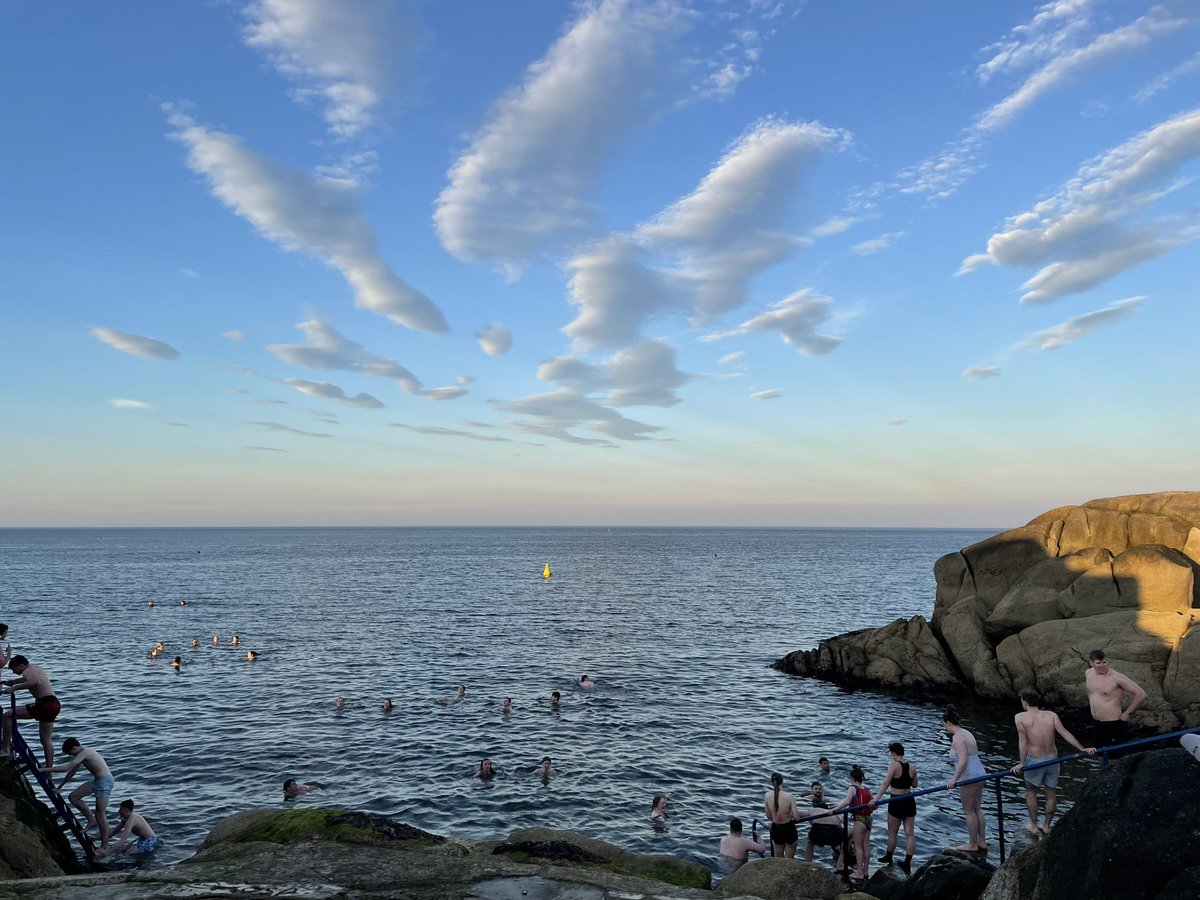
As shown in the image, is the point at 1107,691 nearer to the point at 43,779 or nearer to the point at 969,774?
the point at 969,774

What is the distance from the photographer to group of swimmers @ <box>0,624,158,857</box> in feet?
46.7

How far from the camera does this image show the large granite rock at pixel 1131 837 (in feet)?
18.9

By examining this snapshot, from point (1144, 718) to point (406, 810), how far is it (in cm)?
2639

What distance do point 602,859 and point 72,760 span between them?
13.3 meters

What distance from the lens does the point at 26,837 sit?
12.1 m

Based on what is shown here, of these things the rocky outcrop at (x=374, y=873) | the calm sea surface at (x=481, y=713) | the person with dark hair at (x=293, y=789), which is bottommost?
the calm sea surface at (x=481, y=713)

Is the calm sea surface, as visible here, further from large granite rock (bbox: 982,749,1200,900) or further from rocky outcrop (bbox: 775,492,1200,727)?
large granite rock (bbox: 982,749,1200,900)

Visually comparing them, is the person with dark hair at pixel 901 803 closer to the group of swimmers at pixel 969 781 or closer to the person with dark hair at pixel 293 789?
the group of swimmers at pixel 969 781

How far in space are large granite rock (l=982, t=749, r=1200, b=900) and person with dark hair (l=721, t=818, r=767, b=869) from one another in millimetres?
12034

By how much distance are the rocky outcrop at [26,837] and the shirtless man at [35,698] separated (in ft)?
2.50

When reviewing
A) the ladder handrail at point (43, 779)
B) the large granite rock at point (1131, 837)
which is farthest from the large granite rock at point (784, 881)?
the ladder handrail at point (43, 779)

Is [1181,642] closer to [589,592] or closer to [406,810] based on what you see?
[406,810]

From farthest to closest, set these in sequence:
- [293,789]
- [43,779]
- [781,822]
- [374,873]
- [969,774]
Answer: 1. [293,789]
2. [781,822]
3. [43,779]
4. [969,774]
5. [374,873]

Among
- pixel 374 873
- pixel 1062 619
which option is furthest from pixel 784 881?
pixel 1062 619
